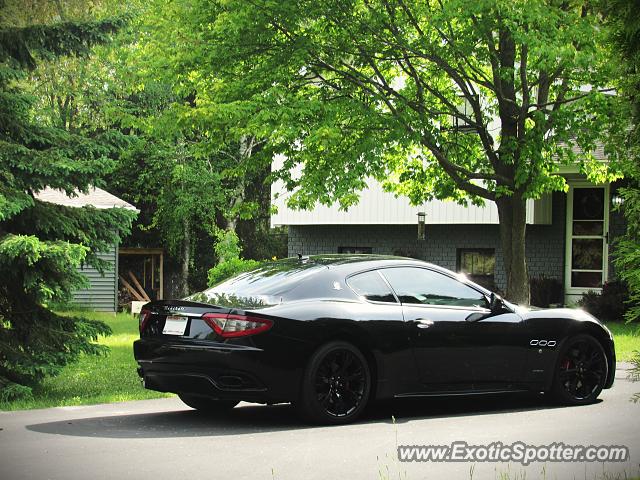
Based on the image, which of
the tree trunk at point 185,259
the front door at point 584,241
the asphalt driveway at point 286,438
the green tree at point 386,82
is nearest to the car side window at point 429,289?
the asphalt driveway at point 286,438

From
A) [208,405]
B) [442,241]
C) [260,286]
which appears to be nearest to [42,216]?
[208,405]

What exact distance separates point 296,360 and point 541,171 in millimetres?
9963

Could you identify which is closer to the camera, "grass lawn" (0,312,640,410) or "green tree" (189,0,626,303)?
"grass lawn" (0,312,640,410)

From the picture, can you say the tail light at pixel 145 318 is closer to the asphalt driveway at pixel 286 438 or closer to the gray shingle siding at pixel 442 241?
the asphalt driveway at pixel 286 438

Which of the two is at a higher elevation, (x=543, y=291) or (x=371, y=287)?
(x=371, y=287)

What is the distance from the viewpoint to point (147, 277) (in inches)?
1620

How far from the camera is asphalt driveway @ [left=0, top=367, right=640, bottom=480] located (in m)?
6.94

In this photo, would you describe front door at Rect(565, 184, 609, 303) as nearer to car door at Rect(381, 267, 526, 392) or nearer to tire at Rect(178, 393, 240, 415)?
car door at Rect(381, 267, 526, 392)

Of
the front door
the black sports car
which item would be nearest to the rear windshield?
the black sports car

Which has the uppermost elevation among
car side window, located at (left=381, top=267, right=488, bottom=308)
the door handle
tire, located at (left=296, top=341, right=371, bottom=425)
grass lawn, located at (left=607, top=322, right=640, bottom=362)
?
car side window, located at (left=381, top=267, right=488, bottom=308)

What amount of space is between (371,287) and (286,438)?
1.83m

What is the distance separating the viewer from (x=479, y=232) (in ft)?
96.4

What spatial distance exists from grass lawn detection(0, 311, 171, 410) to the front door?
45.3ft

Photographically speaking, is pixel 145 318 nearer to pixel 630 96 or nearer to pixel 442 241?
pixel 630 96
